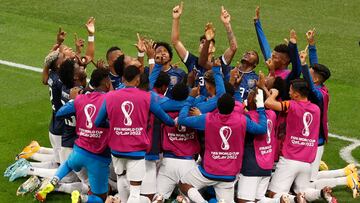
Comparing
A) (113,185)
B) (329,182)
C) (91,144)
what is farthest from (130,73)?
(329,182)

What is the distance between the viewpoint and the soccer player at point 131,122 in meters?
10.1

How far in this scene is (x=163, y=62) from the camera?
12.0m

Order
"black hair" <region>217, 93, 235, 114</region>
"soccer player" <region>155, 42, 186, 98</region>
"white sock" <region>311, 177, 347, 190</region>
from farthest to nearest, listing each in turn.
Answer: "soccer player" <region>155, 42, 186, 98</region> < "white sock" <region>311, 177, 347, 190</region> < "black hair" <region>217, 93, 235, 114</region>

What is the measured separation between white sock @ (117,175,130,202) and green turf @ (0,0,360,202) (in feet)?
9.96

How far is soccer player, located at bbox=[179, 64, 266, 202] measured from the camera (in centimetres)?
1016

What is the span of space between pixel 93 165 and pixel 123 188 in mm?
476

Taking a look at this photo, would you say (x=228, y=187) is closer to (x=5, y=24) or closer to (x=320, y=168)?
(x=320, y=168)

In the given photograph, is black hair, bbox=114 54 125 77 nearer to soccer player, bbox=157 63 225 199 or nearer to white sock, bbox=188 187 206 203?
soccer player, bbox=157 63 225 199

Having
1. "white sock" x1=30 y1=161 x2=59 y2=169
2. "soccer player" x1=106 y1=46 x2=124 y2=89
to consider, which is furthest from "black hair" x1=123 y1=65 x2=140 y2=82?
"white sock" x1=30 y1=161 x2=59 y2=169

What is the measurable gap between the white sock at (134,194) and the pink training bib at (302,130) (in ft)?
6.59

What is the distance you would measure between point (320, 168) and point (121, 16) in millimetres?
9851

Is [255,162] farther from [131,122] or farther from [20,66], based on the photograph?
[20,66]

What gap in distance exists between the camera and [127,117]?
1005cm

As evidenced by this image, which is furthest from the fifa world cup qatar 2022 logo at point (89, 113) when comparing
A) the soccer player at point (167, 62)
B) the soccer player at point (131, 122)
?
the soccer player at point (167, 62)
